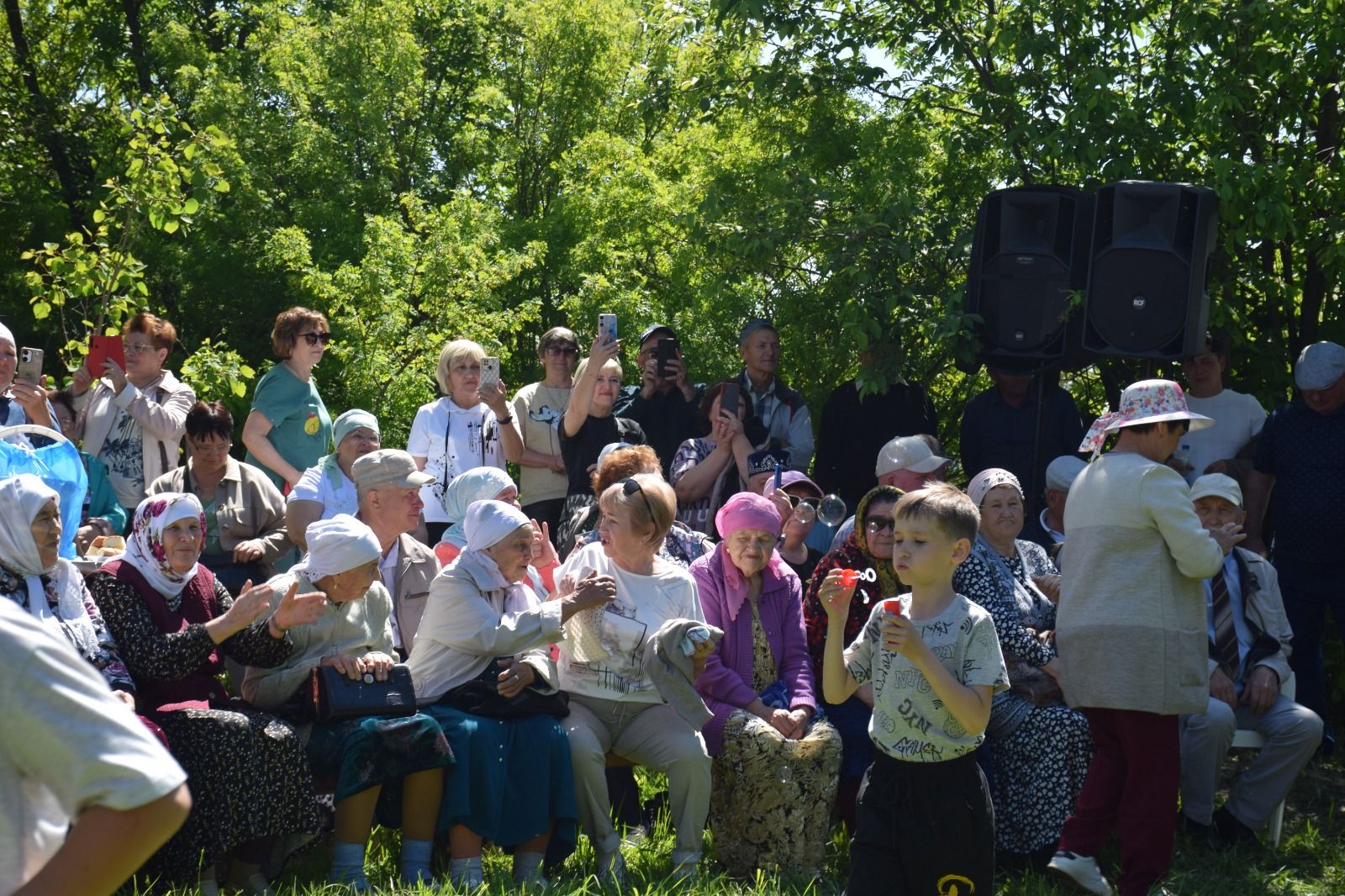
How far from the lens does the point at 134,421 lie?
259 inches

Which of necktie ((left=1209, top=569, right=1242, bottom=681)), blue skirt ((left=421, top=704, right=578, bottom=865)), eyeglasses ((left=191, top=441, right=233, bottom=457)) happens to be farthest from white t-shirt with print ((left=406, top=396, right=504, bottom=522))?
necktie ((left=1209, top=569, right=1242, bottom=681))

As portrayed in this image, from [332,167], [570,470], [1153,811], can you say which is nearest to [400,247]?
[332,167]

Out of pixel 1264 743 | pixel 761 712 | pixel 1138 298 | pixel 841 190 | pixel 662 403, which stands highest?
pixel 841 190

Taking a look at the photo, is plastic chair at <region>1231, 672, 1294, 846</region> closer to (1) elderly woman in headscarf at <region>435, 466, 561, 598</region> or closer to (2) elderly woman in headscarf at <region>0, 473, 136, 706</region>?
(1) elderly woman in headscarf at <region>435, 466, 561, 598</region>

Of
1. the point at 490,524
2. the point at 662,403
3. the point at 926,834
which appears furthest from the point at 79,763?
the point at 662,403

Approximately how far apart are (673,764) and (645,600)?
22.8 inches

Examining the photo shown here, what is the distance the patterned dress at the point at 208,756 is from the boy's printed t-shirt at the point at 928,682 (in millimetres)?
1824

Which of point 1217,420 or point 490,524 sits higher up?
point 1217,420

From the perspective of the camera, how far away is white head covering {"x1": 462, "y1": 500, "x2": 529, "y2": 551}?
16.3 feet

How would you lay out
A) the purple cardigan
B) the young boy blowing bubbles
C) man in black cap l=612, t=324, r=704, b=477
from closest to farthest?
the young boy blowing bubbles
the purple cardigan
man in black cap l=612, t=324, r=704, b=477

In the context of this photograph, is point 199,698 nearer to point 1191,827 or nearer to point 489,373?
point 489,373

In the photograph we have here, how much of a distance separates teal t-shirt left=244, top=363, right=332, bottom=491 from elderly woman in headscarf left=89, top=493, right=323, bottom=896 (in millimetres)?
2100

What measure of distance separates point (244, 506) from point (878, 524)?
262 centimetres

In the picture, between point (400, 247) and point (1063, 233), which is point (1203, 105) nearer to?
point (1063, 233)
